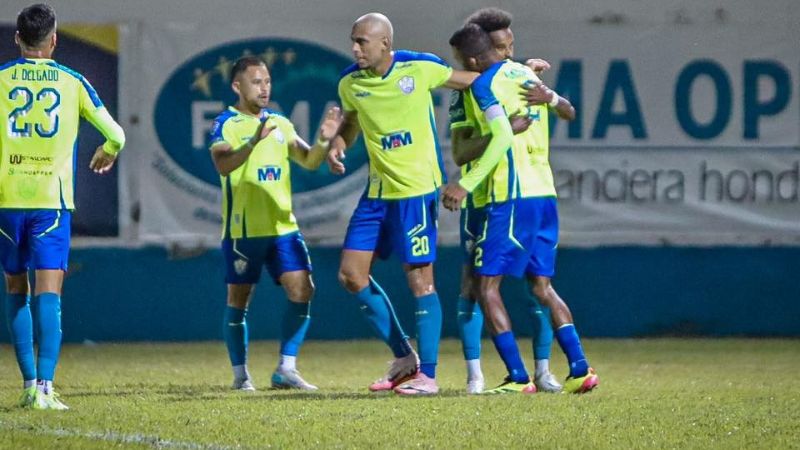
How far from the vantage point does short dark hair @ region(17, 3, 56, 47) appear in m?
8.12

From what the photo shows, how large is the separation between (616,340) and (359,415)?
242 inches

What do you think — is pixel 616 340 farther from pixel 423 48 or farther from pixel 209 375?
pixel 209 375

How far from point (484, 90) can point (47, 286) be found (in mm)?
2433

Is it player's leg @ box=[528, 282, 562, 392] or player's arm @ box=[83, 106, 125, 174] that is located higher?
player's arm @ box=[83, 106, 125, 174]

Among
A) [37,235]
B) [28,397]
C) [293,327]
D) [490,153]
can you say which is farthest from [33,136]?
[490,153]

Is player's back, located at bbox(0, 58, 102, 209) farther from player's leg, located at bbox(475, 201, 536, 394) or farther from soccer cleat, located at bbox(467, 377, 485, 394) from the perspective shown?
soccer cleat, located at bbox(467, 377, 485, 394)

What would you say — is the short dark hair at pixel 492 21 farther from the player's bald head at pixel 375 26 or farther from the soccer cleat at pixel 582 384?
the soccer cleat at pixel 582 384

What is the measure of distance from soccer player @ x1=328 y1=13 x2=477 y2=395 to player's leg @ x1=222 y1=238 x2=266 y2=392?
0.91 m

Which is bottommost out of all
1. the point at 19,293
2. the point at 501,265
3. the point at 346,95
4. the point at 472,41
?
the point at 19,293

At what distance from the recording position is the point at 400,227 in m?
8.75

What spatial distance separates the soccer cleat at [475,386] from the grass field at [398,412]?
0.07 m

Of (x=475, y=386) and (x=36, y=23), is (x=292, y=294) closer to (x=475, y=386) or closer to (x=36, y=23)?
(x=475, y=386)

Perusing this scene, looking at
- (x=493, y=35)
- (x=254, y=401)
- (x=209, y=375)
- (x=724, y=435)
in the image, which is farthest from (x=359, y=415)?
(x=209, y=375)

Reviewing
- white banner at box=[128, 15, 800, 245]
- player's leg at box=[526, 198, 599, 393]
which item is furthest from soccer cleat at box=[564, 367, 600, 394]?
white banner at box=[128, 15, 800, 245]
